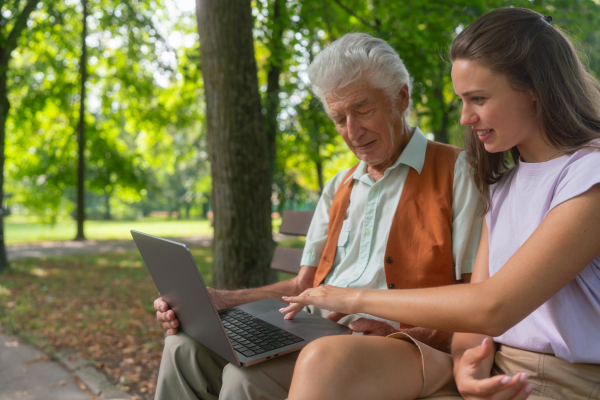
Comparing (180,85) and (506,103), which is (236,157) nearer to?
(506,103)

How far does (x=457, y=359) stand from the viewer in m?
1.54

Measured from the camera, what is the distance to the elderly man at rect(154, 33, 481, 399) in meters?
1.96

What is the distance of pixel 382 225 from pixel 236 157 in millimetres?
2032

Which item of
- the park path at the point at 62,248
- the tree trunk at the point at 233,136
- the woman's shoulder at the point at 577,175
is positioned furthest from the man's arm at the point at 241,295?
the park path at the point at 62,248

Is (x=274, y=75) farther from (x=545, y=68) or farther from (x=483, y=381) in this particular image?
(x=483, y=381)

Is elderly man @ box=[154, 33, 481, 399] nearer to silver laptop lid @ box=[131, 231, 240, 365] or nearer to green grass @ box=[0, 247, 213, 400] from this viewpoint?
silver laptop lid @ box=[131, 231, 240, 365]

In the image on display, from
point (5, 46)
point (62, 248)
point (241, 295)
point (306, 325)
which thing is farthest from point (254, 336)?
point (62, 248)

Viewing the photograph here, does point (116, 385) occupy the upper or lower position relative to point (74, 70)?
lower

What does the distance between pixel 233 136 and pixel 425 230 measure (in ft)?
7.56

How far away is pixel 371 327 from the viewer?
1.84 m

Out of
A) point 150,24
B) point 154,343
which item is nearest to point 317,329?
point 154,343

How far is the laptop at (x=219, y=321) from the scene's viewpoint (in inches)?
62.4

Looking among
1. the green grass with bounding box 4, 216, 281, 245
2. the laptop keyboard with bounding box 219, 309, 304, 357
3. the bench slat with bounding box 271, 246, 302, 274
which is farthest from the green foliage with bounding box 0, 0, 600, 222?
the laptop keyboard with bounding box 219, 309, 304, 357

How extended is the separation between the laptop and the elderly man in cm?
6
